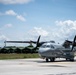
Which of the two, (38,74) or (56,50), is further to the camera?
(56,50)

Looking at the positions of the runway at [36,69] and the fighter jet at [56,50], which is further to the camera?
the fighter jet at [56,50]

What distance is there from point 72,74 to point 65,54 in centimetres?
1835

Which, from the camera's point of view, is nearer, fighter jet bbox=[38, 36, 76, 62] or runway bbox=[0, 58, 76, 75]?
runway bbox=[0, 58, 76, 75]

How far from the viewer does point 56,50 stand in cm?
3350

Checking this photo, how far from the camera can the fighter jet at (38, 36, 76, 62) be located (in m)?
32.6

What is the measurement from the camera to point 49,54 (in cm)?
3262

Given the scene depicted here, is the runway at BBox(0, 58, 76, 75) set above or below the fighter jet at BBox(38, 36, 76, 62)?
below

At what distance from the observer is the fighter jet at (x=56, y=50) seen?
3262 cm

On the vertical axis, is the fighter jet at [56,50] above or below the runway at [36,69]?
above

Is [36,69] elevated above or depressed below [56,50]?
below

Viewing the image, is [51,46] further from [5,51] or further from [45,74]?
[5,51]

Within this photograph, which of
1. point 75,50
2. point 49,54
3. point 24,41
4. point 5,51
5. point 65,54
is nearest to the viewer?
point 49,54

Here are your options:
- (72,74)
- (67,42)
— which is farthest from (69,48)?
(72,74)

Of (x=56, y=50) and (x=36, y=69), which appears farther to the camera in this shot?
(x=56, y=50)
